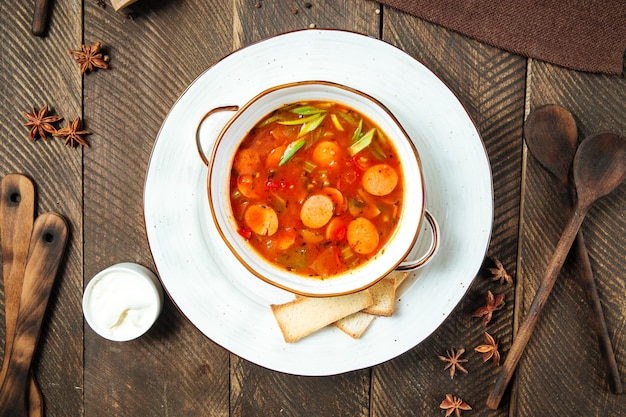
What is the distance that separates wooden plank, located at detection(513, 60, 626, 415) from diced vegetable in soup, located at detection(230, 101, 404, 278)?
0.94m

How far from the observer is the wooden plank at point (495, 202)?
2676 millimetres

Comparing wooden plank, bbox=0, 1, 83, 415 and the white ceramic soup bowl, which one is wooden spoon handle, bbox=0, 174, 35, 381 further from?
the white ceramic soup bowl

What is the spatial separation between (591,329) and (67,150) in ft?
9.71

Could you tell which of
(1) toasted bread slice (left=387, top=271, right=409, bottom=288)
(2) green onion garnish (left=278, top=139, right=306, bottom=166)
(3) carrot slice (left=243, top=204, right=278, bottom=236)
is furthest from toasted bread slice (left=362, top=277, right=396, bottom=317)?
(2) green onion garnish (left=278, top=139, right=306, bottom=166)

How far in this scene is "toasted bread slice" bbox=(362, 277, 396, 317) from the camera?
2.41 meters

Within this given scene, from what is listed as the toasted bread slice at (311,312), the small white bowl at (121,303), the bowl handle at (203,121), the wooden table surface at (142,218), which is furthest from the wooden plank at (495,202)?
the small white bowl at (121,303)

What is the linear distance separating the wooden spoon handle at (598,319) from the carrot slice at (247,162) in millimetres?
1687

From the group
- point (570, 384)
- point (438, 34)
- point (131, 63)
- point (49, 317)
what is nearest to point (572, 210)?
point (570, 384)

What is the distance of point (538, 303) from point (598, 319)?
1.17 ft

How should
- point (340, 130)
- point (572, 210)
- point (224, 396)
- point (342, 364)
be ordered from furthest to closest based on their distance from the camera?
point (224, 396) → point (572, 210) → point (342, 364) → point (340, 130)

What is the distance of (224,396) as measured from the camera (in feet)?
9.31

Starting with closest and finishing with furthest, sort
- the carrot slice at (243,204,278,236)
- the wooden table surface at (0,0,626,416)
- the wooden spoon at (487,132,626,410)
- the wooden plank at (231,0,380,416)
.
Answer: the carrot slice at (243,204,278,236), the wooden spoon at (487,132,626,410), the wooden table surface at (0,0,626,416), the wooden plank at (231,0,380,416)

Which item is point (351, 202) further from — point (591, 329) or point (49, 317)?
point (49, 317)

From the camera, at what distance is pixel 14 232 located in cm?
272
